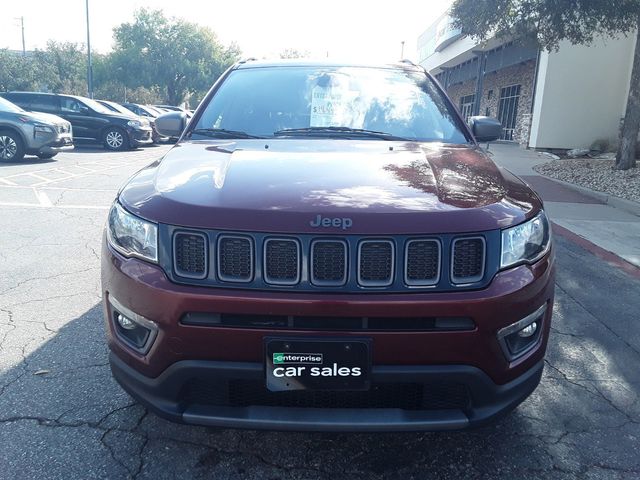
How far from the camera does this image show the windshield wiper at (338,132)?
3.06m

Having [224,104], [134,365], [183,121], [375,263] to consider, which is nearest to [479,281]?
[375,263]

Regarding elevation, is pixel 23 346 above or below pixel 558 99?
below

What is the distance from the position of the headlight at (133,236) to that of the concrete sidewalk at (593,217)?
4.90 metres

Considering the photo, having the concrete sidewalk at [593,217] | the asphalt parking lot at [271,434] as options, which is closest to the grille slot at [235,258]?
the asphalt parking lot at [271,434]

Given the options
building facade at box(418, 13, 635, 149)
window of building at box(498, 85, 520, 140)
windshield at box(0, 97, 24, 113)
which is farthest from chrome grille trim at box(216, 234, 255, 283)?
window of building at box(498, 85, 520, 140)

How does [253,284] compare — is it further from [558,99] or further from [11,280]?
[558,99]

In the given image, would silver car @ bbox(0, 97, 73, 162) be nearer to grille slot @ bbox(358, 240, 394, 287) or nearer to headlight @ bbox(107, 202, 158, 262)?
headlight @ bbox(107, 202, 158, 262)

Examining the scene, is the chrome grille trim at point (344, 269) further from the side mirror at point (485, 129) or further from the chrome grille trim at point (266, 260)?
the side mirror at point (485, 129)

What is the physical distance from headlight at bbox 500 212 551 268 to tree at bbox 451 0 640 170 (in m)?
9.43

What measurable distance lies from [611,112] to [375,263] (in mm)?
17992

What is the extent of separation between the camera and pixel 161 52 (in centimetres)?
4153

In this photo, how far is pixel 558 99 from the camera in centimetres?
1686

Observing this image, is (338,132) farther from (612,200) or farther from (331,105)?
(612,200)

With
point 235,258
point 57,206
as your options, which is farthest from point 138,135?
point 235,258
